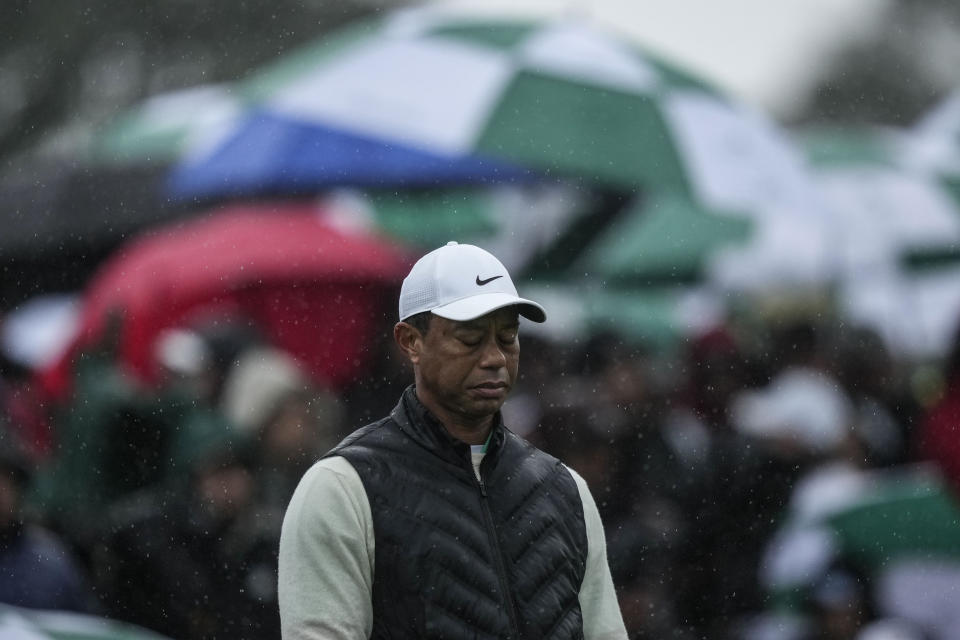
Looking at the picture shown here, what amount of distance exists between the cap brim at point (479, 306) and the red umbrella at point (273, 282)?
4851 millimetres

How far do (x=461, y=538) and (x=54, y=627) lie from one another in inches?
87.6

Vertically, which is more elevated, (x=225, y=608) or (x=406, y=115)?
(x=406, y=115)

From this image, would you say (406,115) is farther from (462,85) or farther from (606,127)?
(606,127)

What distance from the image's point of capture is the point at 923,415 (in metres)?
8.45

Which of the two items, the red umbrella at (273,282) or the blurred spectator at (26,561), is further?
the red umbrella at (273,282)

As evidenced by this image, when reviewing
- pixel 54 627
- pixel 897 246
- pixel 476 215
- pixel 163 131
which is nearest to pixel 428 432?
pixel 54 627

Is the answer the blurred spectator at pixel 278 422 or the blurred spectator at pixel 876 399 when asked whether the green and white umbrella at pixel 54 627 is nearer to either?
the blurred spectator at pixel 278 422

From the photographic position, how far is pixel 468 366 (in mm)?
3473

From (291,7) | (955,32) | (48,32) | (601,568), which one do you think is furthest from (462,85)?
(955,32)

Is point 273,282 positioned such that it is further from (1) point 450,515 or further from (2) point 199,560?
(1) point 450,515

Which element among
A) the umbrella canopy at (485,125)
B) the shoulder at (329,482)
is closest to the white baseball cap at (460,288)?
the shoulder at (329,482)

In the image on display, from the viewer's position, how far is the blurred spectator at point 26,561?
5602 millimetres

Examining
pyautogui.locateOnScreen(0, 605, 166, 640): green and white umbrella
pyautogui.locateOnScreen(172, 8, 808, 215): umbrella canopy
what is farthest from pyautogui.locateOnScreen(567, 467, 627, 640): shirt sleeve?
pyautogui.locateOnScreen(172, 8, 808, 215): umbrella canopy

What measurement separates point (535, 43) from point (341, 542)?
5.17 meters
